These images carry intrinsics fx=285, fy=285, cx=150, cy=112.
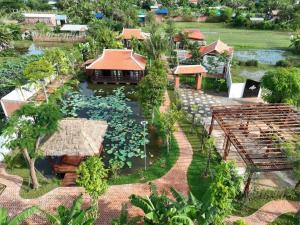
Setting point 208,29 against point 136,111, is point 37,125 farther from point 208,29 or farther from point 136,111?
point 208,29

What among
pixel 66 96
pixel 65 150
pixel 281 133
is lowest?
pixel 66 96

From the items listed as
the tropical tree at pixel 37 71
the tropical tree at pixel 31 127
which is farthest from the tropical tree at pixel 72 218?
the tropical tree at pixel 37 71

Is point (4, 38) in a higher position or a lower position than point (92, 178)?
lower

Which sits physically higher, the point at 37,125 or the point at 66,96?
the point at 37,125

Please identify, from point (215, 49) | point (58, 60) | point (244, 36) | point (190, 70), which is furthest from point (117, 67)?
point (244, 36)

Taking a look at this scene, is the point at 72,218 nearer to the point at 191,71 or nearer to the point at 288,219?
the point at 288,219

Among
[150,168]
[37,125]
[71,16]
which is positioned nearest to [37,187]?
[37,125]

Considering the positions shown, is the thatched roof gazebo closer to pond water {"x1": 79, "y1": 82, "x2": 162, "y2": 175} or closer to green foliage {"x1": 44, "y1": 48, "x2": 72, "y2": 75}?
pond water {"x1": 79, "y1": 82, "x2": 162, "y2": 175}


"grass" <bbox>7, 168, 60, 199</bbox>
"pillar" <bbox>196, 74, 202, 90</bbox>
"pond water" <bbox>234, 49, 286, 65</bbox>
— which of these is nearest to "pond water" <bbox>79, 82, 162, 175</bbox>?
"grass" <bbox>7, 168, 60, 199</bbox>
